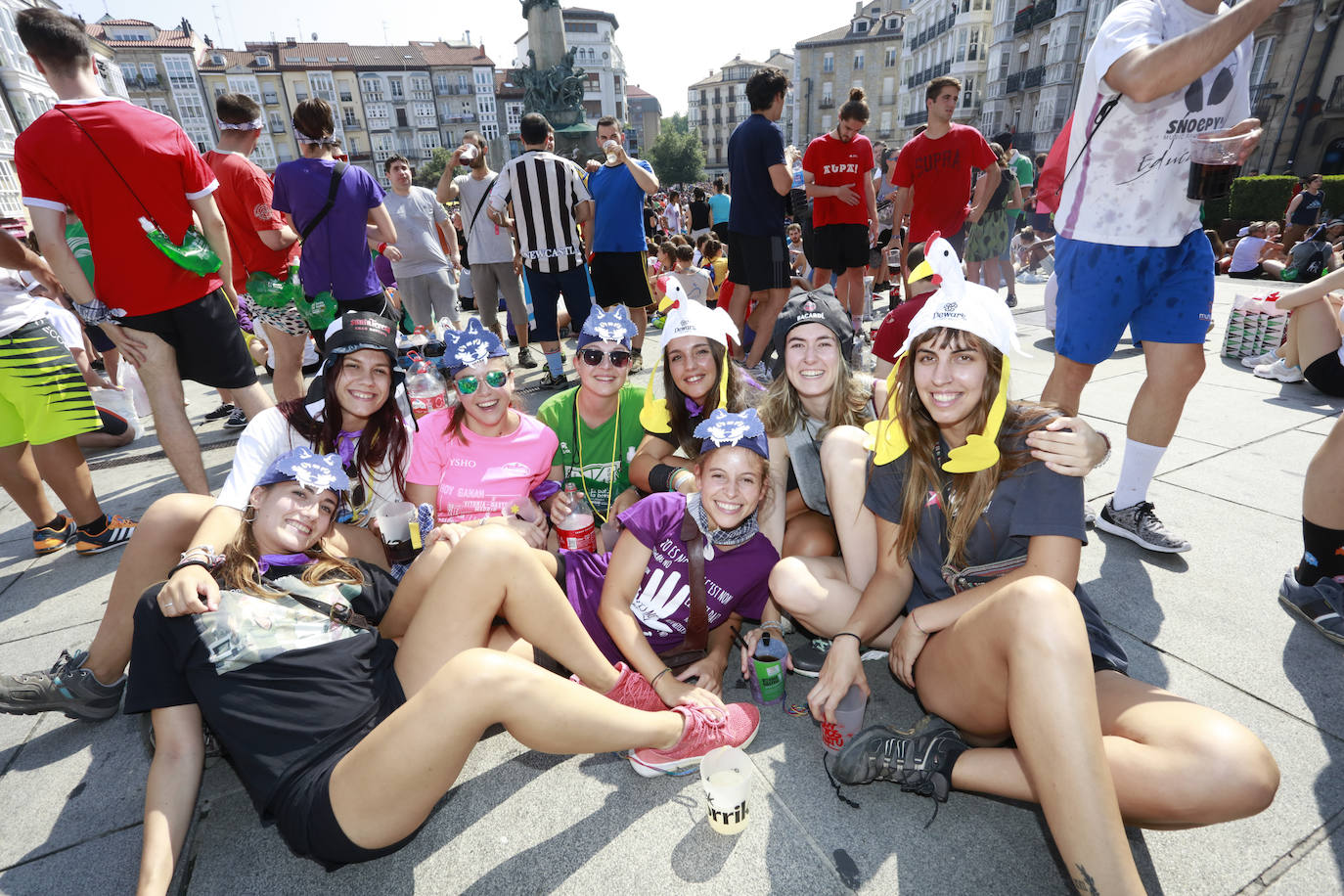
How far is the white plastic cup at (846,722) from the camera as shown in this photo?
206 centimetres

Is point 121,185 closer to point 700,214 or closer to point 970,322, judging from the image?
point 970,322

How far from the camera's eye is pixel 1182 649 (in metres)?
2.38

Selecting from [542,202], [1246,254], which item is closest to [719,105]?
[1246,254]

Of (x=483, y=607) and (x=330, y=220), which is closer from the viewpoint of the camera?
(x=483, y=607)

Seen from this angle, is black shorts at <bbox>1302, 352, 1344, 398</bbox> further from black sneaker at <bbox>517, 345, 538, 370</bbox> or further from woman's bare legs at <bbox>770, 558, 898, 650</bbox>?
black sneaker at <bbox>517, 345, 538, 370</bbox>

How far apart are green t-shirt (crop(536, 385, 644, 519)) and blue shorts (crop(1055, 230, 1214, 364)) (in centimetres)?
205

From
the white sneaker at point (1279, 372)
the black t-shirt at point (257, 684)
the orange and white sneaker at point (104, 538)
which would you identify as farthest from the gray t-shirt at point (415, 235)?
the white sneaker at point (1279, 372)

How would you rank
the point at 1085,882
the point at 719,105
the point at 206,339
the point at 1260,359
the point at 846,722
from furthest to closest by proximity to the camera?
1. the point at 719,105
2. the point at 1260,359
3. the point at 206,339
4. the point at 846,722
5. the point at 1085,882

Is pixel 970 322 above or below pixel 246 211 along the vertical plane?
below

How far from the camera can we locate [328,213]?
180 inches

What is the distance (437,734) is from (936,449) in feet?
5.49

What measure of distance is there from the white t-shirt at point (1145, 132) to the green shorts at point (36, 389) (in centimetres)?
507

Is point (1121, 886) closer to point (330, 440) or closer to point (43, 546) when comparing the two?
point (330, 440)

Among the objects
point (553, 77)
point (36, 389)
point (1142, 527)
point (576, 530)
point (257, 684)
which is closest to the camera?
point (257, 684)
